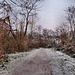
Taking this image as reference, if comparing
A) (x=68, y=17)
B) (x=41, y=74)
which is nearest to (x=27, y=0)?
(x=41, y=74)

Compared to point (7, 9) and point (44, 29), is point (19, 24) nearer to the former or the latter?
point (7, 9)

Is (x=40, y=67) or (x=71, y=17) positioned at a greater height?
(x=71, y=17)

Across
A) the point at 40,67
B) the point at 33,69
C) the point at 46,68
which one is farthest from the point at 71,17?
the point at 33,69

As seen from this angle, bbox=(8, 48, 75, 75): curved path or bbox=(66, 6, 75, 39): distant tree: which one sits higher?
bbox=(66, 6, 75, 39): distant tree

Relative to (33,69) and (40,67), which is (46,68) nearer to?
(40,67)

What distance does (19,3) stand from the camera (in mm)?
4762

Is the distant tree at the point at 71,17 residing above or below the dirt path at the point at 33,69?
above

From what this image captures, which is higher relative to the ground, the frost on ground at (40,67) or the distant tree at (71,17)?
the distant tree at (71,17)

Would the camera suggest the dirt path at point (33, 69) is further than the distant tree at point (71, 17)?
No

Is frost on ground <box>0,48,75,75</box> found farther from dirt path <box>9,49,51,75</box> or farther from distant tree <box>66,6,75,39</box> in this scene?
Result: distant tree <box>66,6,75,39</box>

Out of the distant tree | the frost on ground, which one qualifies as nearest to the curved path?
the frost on ground

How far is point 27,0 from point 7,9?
3.08 ft

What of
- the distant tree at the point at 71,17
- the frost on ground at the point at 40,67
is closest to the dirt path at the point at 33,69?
the frost on ground at the point at 40,67

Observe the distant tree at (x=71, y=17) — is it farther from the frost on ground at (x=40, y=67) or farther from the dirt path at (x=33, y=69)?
the dirt path at (x=33, y=69)
